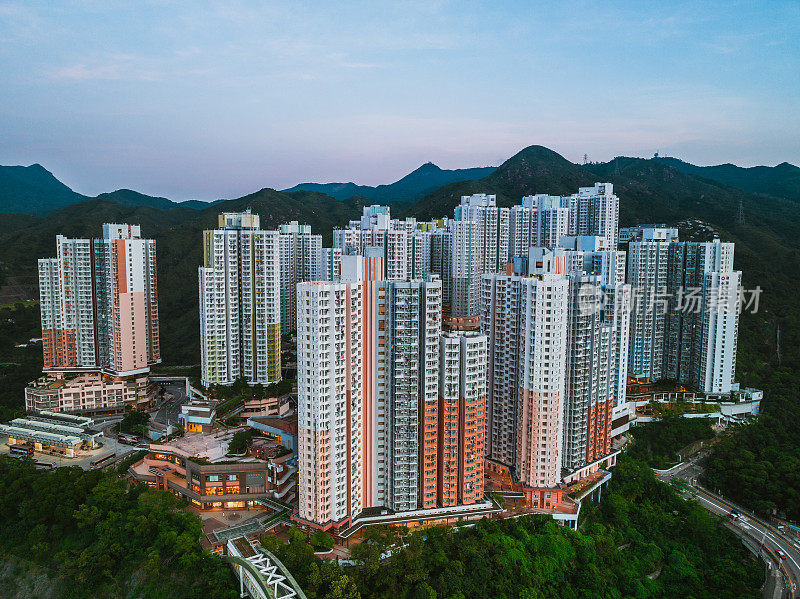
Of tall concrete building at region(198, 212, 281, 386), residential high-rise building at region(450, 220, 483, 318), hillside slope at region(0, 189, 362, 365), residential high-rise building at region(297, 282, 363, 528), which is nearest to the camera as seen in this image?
residential high-rise building at region(297, 282, 363, 528)

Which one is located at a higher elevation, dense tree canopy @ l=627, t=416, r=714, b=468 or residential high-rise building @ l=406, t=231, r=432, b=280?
residential high-rise building @ l=406, t=231, r=432, b=280

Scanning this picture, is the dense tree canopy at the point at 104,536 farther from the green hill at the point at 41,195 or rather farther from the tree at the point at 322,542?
the green hill at the point at 41,195

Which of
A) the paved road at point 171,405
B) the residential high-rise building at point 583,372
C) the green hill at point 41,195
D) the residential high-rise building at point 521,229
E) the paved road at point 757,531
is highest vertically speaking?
the green hill at point 41,195

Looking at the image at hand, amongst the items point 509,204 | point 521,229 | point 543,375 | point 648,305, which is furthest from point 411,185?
point 543,375

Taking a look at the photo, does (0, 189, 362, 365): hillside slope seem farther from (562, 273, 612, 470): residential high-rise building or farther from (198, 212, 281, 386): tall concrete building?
(562, 273, 612, 470): residential high-rise building

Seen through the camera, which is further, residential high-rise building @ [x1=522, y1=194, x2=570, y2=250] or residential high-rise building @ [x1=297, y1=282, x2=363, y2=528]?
residential high-rise building @ [x1=522, y1=194, x2=570, y2=250]

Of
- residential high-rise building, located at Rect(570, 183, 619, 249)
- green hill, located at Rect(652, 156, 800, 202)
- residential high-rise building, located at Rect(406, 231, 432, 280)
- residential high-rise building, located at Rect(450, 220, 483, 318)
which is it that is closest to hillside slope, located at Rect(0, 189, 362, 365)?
residential high-rise building, located at Rect(406, 231, 432, 280)

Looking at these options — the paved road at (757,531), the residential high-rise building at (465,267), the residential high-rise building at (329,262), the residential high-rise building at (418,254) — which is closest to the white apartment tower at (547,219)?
the residential high-rise building at (465,267)
